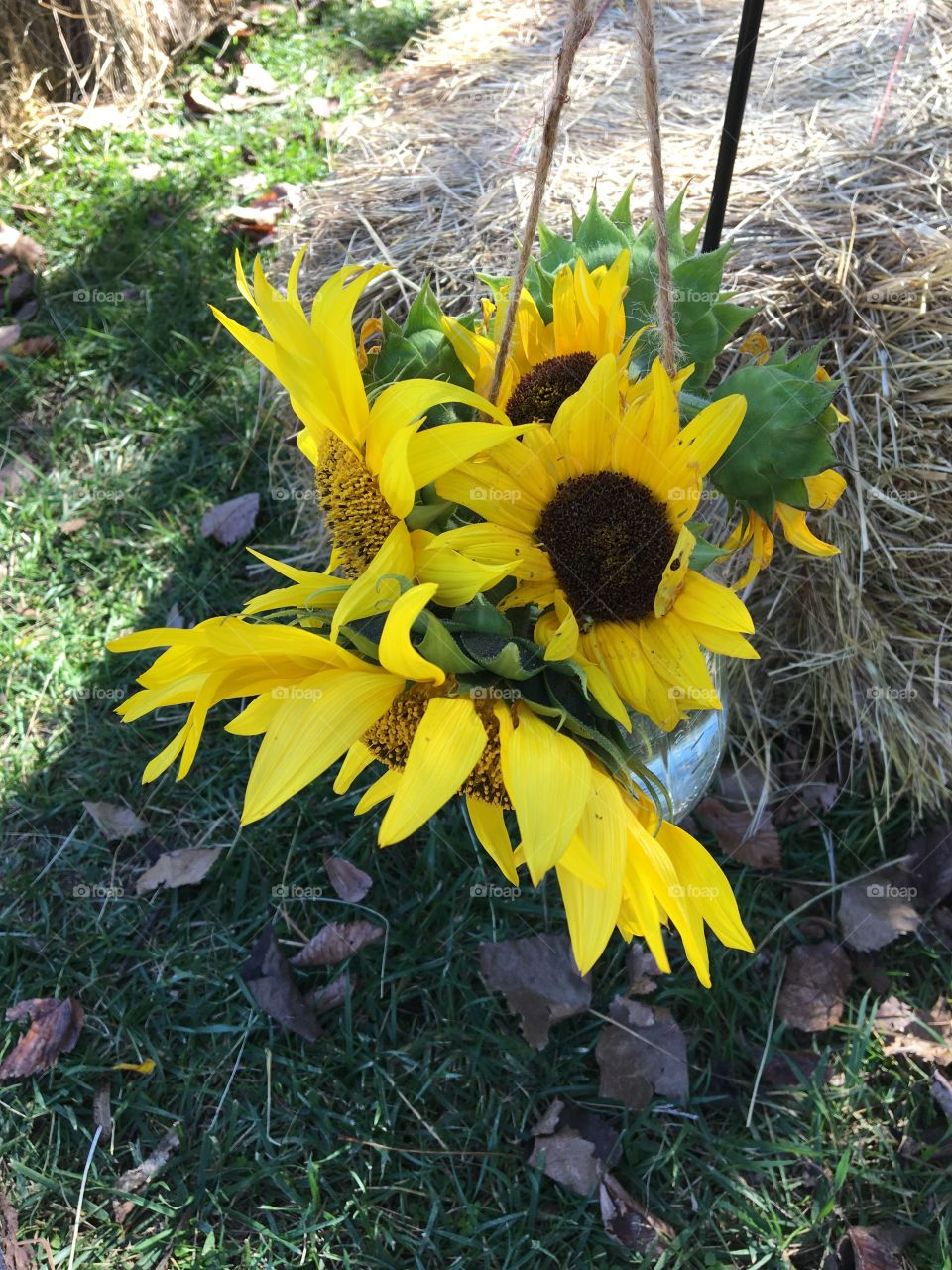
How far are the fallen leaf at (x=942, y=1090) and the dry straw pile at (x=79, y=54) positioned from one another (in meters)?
3.42

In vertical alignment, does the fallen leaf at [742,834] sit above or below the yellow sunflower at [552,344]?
below

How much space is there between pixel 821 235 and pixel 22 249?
7.28 ft

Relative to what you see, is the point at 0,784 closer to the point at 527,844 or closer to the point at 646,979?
the point at 646,979

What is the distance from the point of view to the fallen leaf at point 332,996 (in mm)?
1571

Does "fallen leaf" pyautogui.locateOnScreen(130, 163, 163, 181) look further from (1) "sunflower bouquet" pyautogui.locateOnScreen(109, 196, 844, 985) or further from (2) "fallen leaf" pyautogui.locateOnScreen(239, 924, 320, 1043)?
(1) "sunflower bouquet" pyautogui.locateOnScreen(109, 196, 844, 985)

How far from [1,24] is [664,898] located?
3.42 metres

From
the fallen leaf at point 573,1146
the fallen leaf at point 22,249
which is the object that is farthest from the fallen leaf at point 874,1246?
the fallen leaf at point 22,249

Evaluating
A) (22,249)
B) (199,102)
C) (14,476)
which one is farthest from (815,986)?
(199,102)

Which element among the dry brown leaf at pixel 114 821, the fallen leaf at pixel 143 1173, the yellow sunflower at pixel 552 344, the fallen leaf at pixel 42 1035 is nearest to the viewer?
A: the yellow sunflower at pixel 552 344

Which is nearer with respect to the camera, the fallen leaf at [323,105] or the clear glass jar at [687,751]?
the clear glass jar at [687,751]

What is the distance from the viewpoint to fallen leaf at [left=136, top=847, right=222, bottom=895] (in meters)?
1.72

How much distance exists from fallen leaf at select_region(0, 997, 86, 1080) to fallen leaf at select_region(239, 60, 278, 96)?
9.42 ft

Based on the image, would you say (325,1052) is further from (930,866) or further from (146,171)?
(146,171)

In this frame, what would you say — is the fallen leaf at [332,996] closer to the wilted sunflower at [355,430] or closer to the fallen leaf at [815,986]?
the fallen leaf at [815,986]
